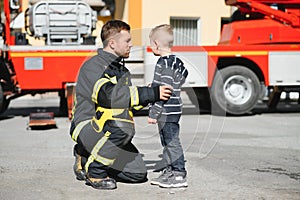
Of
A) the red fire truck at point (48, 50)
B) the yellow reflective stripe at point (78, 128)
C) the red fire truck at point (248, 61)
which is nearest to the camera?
the yellow reflective stripe at point (78, 128)

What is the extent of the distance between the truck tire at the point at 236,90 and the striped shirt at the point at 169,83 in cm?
646

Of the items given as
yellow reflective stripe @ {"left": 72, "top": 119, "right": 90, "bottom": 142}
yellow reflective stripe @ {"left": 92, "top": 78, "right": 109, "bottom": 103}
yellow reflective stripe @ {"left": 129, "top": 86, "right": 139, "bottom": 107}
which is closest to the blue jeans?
yellow reflective stripe @ {"left": 129, "top": 86, "right": 139, "bottom": 107}

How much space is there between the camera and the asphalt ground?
5.26 meters

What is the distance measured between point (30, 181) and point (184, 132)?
406 cm

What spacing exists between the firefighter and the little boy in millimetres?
231

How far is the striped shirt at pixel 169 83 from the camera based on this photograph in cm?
536

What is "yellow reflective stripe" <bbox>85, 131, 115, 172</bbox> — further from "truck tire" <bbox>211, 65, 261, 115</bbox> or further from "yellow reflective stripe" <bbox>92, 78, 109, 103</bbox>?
"truck tire" <bbox>211, 65, 261, 115</bbox>

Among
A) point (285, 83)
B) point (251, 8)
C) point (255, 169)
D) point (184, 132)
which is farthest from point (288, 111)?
point (255, 169)

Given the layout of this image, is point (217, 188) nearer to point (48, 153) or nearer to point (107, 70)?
point (107, 70)

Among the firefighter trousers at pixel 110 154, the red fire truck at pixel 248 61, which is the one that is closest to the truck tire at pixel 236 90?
the red fire truck at pixel 248 61

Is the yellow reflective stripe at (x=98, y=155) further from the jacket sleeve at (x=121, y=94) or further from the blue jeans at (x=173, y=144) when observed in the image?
the blue jeans at (x=173, y=144)

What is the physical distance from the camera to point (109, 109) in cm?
538

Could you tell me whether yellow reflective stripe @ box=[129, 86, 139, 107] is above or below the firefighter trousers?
above

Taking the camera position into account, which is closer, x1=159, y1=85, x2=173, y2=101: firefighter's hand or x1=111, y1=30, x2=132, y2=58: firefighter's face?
x1=159, y1=85, x2=173, y2=101: firefighter's hand
